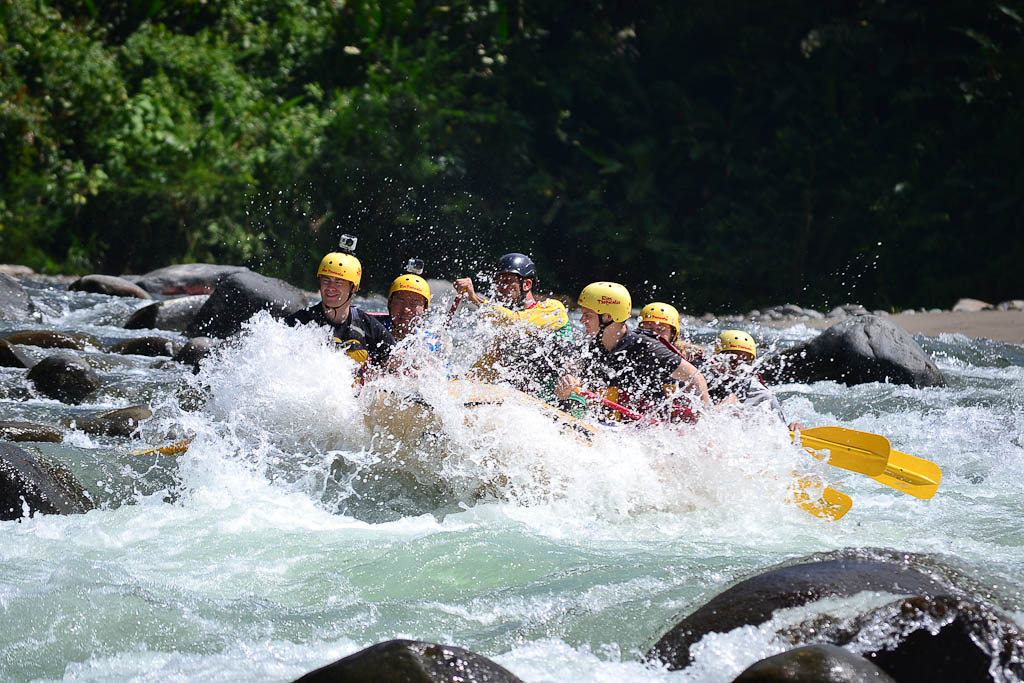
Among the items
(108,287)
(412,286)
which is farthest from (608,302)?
(108,287)

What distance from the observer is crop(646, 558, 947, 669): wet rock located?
150 inches

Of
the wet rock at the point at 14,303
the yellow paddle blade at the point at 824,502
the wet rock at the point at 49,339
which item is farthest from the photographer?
the wet rock at the point at 14,303

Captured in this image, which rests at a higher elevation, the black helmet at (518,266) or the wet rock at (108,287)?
the black helmet at (518,266)

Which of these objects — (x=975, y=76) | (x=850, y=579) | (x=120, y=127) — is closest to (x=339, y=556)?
(x=850, y=579)

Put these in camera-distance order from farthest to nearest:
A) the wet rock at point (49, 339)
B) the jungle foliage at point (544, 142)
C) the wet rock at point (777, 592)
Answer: the jungle foliage at point (544, 142)
the wet rock at point (49, 339)
the wet rock at point (777, 592)

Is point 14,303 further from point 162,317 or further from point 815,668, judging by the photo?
point 815,668

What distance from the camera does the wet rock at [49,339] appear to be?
10508 millimetres

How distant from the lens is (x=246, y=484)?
622 cm

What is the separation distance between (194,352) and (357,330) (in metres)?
3.55

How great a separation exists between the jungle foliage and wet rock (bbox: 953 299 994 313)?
3.54ft

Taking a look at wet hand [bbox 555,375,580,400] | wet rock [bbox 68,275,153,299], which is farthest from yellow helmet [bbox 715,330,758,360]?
wet rock [bbox 68,275,153,299]

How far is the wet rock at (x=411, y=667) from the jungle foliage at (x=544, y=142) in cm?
1570

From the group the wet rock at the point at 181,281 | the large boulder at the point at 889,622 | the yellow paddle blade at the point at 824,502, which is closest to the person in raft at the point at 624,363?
the yellow paddle blade at the point at 824,502

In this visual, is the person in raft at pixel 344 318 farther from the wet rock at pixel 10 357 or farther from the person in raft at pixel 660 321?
the wet rock at pixel 10 357
